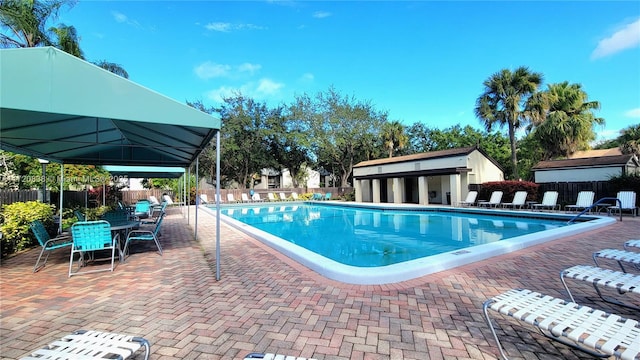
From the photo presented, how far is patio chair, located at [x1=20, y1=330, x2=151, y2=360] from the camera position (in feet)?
5.90

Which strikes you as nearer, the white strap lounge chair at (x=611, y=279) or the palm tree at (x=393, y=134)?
the white strap lounge chair at (x=611, y=279)

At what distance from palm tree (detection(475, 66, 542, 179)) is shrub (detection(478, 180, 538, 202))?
4294 mm

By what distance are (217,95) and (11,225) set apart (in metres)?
25.4

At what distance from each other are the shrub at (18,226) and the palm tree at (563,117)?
23.6 metres

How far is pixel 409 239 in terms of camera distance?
889cm

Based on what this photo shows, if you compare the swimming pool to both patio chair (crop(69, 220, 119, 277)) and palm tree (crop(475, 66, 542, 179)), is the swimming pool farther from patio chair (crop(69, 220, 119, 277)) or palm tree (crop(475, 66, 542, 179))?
palm tree (crop(475, 66, 542, 179))

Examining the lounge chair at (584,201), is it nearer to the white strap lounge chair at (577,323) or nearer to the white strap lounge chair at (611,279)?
the white strap lounge chair at (611,279)

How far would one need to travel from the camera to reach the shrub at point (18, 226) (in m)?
5.81

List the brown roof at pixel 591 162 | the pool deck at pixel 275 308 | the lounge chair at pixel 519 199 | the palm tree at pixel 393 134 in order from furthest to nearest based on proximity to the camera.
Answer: the palm tree at pixel 393 134 → the lounge chair at pixel 519 199 → the brown roof at pixel 591 162 → the pool deck at pixel 275 308

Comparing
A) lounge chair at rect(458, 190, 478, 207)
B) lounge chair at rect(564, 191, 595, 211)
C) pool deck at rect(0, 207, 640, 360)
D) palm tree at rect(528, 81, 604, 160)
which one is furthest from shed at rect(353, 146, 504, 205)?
pool deck at rect(0, 207, 640, 360)

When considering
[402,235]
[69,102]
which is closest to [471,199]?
[402,235]

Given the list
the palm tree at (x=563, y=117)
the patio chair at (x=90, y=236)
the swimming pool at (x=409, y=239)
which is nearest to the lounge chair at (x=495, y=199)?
the swimming pool at (x=409, y=239)

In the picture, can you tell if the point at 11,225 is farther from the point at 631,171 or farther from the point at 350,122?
the point at 350,122

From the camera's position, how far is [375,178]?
71.6ft
